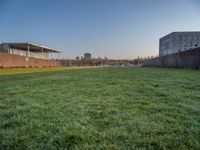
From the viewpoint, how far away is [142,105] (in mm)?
2695

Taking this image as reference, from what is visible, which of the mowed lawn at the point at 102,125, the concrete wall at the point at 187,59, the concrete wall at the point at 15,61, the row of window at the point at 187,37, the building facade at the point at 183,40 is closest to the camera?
the mowed lawn at the point at 102,125

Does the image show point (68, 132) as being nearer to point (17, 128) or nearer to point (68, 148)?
point (68, 148)

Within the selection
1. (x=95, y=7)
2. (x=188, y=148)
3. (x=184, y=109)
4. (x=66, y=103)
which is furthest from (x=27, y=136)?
(x=95, y=7)

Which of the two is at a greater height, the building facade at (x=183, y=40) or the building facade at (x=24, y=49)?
the building facade at (x=183, y=40)

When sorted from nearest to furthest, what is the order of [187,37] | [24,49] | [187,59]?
[187,59], [24,49], [187,37]

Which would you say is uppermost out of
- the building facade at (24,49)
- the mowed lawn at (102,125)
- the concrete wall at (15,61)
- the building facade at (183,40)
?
the building facade at (183,40)

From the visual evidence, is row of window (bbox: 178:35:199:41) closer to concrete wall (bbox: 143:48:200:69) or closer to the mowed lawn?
concrete wall (bbox: 143:48:200:69)

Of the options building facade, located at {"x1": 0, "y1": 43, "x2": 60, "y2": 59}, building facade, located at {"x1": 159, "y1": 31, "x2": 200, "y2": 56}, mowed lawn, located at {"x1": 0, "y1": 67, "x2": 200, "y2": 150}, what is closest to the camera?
mowed lawn, located at {"x1": 0, "y1": 67, "x2": 200, "y2": 150}

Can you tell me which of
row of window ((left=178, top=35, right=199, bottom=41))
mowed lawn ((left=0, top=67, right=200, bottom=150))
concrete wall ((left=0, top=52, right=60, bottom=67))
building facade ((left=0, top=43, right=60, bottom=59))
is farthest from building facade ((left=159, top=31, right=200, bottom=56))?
mowed lawn ((left=0, top=67, right=200, bottom=150))

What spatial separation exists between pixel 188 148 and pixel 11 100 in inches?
112

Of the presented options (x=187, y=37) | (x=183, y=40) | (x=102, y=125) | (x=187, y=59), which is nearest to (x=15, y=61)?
(x=187, y=59)

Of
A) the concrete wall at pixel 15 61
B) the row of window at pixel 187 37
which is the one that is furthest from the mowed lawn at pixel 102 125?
the row of window at pixel 187 37

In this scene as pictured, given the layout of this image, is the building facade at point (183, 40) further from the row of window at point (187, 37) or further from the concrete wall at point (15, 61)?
the concrete wall at point (15, 61)

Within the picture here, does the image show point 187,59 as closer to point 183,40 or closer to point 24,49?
point 24,49
